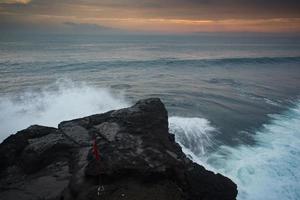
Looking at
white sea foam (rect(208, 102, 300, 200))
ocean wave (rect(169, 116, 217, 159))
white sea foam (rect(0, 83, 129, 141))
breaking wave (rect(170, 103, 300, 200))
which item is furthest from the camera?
white sea foam (rect(0, 83, 129, 141))

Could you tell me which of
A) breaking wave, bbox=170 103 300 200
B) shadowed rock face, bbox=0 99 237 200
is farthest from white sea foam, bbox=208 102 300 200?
shadowed rock face, bbox=0 99 237 200

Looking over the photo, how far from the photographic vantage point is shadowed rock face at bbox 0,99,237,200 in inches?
298

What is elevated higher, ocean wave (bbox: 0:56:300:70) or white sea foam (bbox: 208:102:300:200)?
white sea foam (bbox: 208:102:300:200)

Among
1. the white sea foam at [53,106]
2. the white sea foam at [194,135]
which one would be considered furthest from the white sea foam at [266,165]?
the white sea foam at [53,106]

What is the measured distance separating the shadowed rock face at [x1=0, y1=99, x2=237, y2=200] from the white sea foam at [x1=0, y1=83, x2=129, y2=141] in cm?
743

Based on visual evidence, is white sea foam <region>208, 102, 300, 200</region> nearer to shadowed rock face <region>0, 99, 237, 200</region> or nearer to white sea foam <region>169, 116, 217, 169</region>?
white sea foam <region>169, 116, 217, 169</region>

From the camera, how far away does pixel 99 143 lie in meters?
9.09

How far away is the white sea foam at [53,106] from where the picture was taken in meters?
18.2

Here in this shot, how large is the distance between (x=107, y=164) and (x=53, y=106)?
47.2ft

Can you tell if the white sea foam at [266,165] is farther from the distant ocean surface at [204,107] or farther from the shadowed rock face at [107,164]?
the shadowed rock face at [107,164]

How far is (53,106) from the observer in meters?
21.1

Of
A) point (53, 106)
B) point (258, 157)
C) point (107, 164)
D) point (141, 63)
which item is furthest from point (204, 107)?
point (141, 63)

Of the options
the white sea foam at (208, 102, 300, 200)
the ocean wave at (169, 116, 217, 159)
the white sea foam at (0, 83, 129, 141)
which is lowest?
the white sea foam at (0, 83, 129, 141)

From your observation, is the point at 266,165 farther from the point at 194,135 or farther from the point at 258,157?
the point at 194,135
